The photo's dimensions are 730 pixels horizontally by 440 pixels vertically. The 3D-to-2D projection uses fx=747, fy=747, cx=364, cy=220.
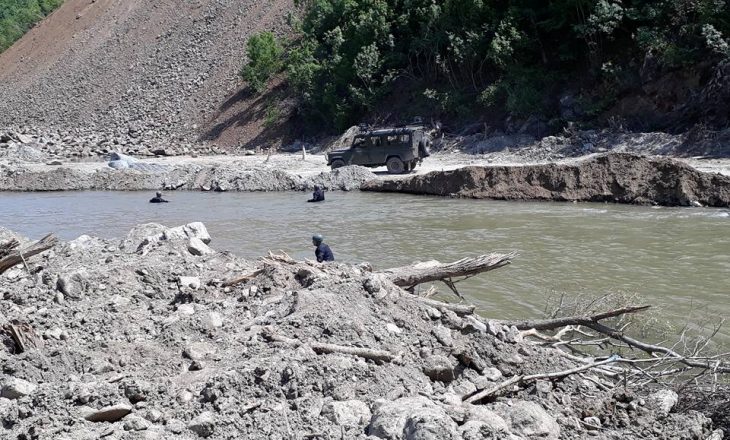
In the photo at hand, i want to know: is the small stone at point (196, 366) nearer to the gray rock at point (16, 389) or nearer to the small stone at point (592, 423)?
the gray rock at point (16, 389)

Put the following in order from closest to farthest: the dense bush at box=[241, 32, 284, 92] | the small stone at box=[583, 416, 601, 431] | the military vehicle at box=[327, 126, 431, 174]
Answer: the small stone at box=[583, 416, 601, 431]
the military vehicle at box=[327, 126, 431, 174]
the dense bush at box=[241, 32, 284, 92]

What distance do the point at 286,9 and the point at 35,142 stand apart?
2009cm

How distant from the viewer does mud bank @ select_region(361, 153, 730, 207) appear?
20281 millimetres

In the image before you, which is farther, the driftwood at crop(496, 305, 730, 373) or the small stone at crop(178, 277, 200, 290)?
the small stone at crop(178, 277, 200, 290)

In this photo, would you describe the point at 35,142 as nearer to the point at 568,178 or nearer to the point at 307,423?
the point at 568,178

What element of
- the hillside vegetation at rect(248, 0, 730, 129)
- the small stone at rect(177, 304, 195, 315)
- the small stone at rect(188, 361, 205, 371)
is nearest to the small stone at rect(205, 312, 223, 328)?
the small stone at rect(177, 304, 195, 315)

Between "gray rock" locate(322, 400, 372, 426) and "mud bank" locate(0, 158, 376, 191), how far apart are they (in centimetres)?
2210

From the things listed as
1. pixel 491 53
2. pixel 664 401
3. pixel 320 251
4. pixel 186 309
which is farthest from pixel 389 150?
pixel 664 401

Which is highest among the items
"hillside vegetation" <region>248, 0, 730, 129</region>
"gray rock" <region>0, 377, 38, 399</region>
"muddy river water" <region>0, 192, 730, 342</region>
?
"hillside vegetation" <region>248, 0, 730, 129</region>

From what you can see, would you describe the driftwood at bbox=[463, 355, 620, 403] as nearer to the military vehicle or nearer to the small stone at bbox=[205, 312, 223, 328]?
the small stone at bbox=[205, 312, 223, 328]

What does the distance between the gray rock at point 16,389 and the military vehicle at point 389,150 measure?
22484mm

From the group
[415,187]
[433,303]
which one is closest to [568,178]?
[415,187]

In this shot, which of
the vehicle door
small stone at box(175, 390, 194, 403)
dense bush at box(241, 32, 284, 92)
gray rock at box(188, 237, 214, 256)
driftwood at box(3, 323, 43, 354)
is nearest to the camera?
small stone at box(175, 390, 194, 403)

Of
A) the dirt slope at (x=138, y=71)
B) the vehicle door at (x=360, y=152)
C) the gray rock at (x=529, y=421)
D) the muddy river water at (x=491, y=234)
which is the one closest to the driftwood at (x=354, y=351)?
the gray rock at (x=529, y=421)
